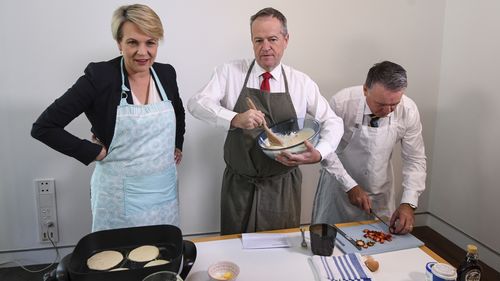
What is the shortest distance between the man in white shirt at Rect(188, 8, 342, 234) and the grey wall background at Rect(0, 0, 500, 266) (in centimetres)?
85

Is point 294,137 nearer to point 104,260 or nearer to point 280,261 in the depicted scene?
point 280,261

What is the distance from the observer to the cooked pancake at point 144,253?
3.92 ft

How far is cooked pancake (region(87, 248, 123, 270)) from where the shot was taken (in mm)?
1149

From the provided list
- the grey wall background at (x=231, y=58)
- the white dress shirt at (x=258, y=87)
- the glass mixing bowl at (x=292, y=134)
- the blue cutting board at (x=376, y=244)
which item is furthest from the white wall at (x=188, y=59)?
the blue cutting board at (x=376, y=244)

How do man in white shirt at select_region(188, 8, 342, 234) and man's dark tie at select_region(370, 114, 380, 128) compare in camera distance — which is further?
man's dark tie at select_region(370, 114, 380, 128)

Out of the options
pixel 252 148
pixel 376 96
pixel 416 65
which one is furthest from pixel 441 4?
pixel 252 148

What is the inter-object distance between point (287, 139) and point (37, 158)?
1.75m

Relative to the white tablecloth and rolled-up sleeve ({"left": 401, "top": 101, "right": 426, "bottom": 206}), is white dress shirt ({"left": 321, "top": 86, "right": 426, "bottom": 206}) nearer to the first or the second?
rolled-up sleeve ({"left": 401, "top": 101, "right": 426, "bottom": 206})

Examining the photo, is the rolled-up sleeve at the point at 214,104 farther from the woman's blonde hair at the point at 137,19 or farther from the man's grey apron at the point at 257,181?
the woman's blonde hair at the point at 137,19

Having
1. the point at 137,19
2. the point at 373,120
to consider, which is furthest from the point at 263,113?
the point at 137,19

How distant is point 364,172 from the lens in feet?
6.56

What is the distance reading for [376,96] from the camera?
176 cm

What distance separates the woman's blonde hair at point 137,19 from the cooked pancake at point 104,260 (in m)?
0.87

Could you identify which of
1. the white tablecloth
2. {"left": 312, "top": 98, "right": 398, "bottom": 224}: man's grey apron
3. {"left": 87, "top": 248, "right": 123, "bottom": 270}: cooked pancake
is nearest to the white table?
the white tablecloth
